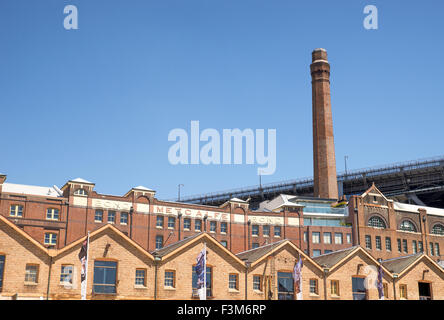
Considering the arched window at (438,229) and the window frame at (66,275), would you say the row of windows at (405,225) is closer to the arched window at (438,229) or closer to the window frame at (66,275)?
the arched window at (438,229)

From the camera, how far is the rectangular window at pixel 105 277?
4541 centimetres

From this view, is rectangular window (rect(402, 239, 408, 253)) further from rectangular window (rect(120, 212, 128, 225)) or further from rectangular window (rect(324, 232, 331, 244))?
rectangular window (rect(120, 212, 128, 225))

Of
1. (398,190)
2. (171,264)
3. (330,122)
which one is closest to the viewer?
(171,264)

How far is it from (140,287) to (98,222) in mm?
21866

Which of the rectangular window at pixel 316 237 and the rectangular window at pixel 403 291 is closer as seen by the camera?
the rectangular window at pixel 403 291

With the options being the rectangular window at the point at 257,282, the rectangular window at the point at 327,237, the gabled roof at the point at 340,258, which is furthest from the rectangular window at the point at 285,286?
the rectangular window at the point at 327,237

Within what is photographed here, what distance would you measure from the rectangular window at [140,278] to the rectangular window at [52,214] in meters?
22.0

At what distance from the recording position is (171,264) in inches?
1908

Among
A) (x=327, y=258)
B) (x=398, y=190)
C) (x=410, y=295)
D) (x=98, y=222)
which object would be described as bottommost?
(x=410, y=295)

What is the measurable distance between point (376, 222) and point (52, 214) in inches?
1856

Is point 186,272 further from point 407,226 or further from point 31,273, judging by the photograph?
point 407,226

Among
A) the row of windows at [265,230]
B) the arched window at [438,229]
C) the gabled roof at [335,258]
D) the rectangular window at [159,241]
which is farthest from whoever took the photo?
the arched window at [438,229]

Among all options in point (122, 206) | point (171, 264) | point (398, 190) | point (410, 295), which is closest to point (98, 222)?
point (122, 206)

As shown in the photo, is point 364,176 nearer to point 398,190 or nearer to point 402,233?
point 398,190
